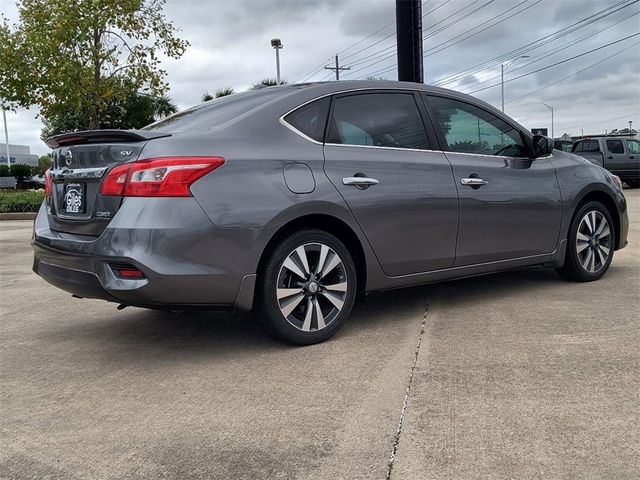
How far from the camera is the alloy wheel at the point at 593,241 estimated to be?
5332 mm

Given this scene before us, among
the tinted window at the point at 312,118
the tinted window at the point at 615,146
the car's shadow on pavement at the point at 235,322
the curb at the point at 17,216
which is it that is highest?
the tinted window at the point at 615,146

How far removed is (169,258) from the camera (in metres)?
3.30

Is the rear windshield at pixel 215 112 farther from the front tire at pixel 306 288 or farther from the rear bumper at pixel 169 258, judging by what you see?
the front tire at pixel 306 288

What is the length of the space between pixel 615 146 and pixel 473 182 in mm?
19506

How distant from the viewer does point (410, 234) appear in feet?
13.7

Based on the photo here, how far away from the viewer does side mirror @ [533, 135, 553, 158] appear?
16.5 ft

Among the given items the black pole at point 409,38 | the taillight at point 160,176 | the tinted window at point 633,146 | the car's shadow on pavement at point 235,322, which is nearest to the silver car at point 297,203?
the taillight at point 160,176

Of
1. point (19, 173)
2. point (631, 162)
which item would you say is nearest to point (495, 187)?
point (631, 162)

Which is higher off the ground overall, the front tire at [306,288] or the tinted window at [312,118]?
the tinted window at [312,118]

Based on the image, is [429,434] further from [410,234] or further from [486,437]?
[410,234]

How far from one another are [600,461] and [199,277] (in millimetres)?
2090

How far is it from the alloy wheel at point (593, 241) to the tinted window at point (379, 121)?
1855 millimetres

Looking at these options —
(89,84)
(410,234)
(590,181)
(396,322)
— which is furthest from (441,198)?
(89,84)

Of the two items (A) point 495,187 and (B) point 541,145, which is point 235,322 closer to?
(A) point 495,187
